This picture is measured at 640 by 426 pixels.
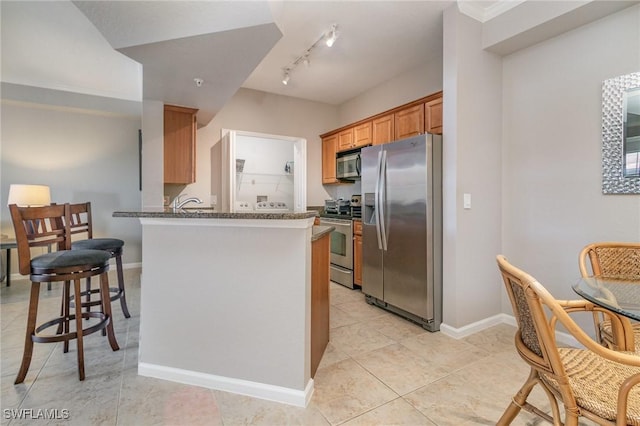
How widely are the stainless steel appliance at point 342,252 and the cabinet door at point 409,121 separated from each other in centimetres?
128

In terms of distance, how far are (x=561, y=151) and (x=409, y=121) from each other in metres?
1.49

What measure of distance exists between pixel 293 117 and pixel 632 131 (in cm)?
390

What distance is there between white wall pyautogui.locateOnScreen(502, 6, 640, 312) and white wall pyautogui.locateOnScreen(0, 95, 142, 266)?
5327 mm

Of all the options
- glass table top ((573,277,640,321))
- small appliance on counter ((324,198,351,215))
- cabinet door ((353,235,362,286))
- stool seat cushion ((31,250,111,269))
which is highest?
small appliance on counter ((324,198,351,215))

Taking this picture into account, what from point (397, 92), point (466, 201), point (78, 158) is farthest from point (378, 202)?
point (78, 158)

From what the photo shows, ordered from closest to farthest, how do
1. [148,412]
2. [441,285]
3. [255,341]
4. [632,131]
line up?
[148,412] → [255,341] → [632,131] → [441,285]

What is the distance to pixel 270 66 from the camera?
12.1 feet

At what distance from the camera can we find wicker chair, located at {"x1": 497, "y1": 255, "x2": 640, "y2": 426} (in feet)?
3.00

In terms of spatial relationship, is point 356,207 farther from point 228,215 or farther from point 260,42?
point 228,215

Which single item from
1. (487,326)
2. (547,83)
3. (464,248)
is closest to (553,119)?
(547,83)

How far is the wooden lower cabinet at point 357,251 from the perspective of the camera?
12.3 feet

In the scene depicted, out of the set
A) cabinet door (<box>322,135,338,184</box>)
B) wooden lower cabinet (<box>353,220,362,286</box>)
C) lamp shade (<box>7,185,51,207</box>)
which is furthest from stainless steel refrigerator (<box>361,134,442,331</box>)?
lamp shade (<box>7,185,51,207</box>)

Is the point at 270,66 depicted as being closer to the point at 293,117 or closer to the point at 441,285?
the point at 293,117

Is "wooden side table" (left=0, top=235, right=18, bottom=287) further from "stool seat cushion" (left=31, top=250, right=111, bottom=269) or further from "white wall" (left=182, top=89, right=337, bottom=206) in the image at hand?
"stool seat cushion" (left=31, top=250, right=111, bottom=269)
